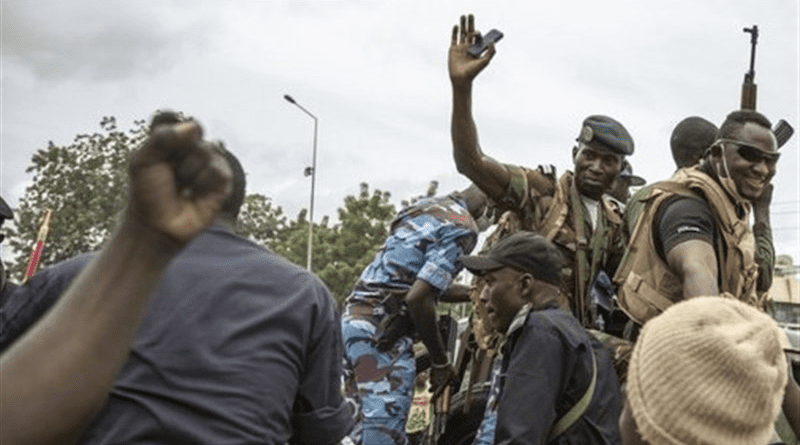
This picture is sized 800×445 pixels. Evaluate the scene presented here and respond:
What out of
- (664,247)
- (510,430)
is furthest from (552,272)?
(510,430)

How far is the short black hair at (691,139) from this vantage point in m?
5.36

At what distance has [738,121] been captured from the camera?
4250 mm

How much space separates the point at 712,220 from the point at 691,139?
1323mm

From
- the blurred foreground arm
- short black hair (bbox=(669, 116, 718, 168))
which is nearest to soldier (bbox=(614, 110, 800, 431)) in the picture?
short black hair (bbox=(669, 116, 718, 168))

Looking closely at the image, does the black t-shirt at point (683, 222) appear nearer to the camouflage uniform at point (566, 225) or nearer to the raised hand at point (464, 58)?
the camouflage uniform at point (566, 225)

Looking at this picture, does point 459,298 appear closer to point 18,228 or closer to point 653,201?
point 653,201

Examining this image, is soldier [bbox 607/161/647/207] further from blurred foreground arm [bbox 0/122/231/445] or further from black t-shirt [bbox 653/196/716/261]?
blurred foreground arm [bbox 0/122/231/445]

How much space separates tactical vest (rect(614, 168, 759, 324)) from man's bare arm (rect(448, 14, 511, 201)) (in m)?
0.63

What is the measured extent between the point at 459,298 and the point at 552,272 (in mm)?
2654

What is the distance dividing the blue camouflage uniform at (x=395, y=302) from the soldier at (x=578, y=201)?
54 centimetres

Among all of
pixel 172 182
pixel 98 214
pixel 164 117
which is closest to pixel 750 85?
pixel 164 117

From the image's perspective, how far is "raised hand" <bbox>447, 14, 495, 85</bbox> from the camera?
4168 millimetres

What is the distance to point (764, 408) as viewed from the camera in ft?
7.05

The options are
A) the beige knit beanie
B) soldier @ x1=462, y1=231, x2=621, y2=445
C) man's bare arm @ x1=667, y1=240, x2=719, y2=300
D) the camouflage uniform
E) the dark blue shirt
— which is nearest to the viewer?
the beige knit beanie
